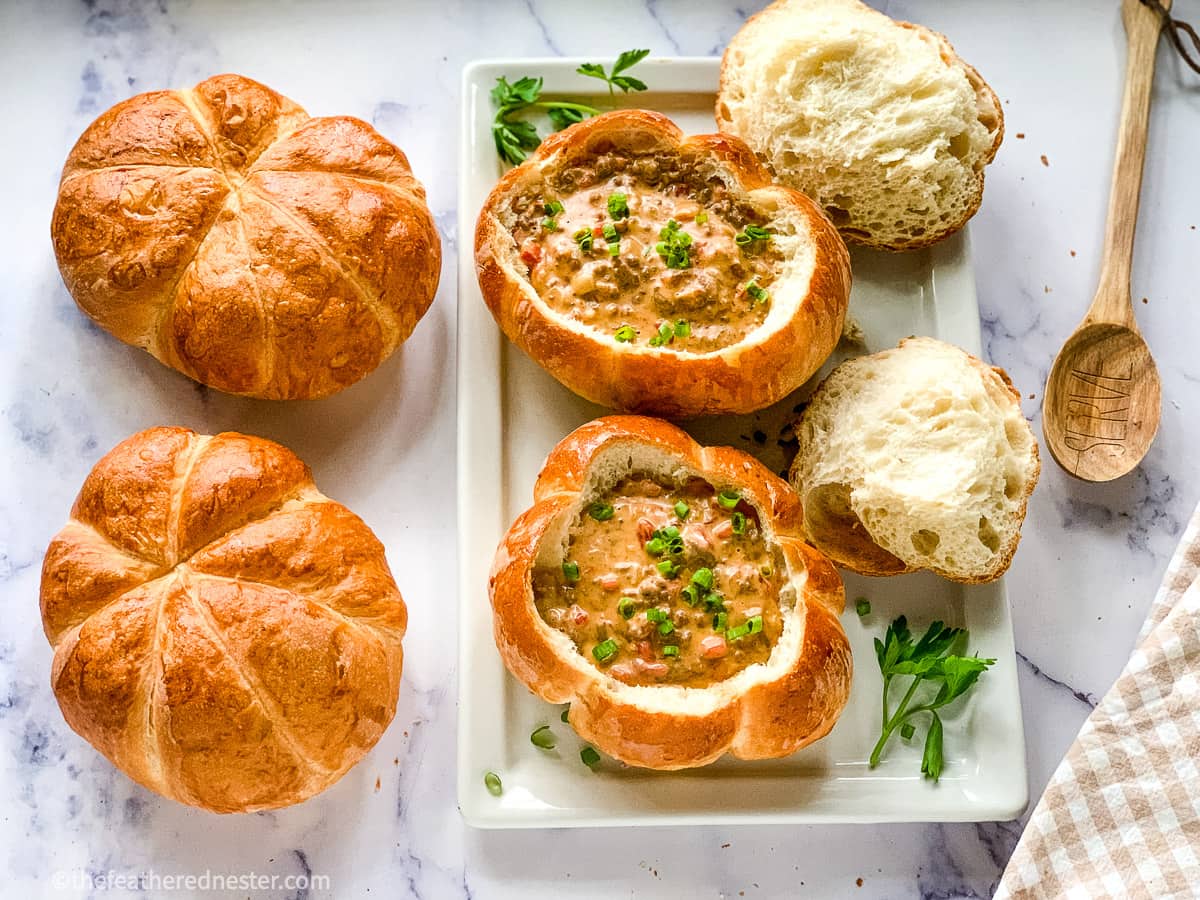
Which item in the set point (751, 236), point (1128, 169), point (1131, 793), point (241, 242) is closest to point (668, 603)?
point (751, 236)

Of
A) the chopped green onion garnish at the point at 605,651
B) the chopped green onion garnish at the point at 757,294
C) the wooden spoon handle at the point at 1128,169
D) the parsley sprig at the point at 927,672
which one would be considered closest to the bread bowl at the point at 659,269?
the chopped green onion garnish at the point at 757,294

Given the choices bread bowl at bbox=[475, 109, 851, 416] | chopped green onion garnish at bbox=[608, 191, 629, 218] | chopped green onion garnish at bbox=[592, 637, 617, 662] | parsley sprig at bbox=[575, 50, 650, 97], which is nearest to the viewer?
chopped green onion garnish at bbox=[592, 637, 617, 662]

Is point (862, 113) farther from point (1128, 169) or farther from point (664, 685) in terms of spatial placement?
point (664, 685)

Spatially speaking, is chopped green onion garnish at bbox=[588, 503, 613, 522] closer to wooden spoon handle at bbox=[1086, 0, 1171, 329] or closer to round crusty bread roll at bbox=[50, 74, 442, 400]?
round crusty bread roll at bbox=[50, 74, 442, 400]

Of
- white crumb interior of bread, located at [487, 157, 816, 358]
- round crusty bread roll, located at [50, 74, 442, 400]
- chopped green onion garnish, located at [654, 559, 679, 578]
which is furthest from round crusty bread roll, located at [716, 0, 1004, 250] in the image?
chopped green onion garnish, located at [654, 559, 679, 578]

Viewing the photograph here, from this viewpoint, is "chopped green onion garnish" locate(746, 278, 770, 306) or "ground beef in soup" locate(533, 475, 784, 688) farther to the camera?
"chopped green onion garnish" locate(746, 278, 770, 306)

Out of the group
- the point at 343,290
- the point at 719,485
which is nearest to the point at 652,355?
the point at 719,485
